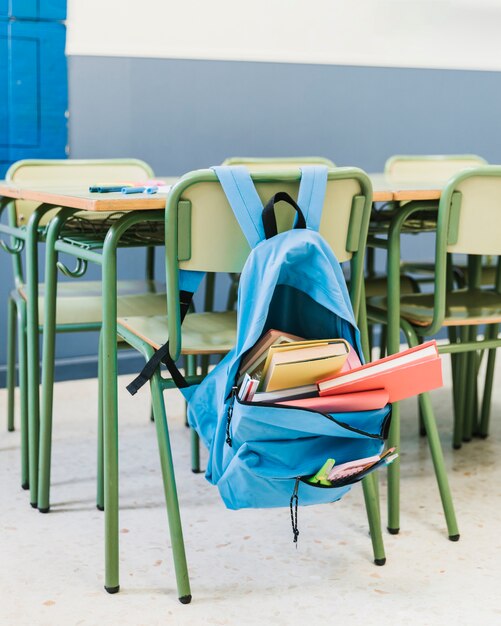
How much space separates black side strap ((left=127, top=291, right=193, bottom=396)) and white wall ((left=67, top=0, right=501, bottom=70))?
6.18ft

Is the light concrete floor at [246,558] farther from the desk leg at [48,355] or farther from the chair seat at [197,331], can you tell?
the chair seat at [197,331]

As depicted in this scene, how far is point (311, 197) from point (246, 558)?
780 mm

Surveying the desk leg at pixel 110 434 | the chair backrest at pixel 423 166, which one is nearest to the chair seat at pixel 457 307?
the desk leg at pixel 110 434

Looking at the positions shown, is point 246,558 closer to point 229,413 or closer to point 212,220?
point 229,413

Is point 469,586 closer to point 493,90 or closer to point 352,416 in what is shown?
point 352,416

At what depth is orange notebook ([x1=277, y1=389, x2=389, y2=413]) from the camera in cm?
145

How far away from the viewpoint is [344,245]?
1.71 meters

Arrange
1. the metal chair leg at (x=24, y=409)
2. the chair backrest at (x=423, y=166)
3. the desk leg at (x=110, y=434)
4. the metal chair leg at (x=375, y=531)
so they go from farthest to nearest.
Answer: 1. the chair backrest at (x=423, y=166)
2. the metal chair leg at (x=24, y=409)
3. the metal chair leg at (x=375, y=531)
4. the desk leg at (x=110, y=434)

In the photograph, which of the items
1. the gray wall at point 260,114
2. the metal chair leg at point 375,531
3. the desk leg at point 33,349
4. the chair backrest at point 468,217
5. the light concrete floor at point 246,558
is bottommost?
the light concrete floor at point 246,558

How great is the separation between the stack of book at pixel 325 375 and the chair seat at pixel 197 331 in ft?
0.74

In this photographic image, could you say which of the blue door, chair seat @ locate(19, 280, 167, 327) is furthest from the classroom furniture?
the blue door

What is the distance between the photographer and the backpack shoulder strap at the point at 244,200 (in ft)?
5.01

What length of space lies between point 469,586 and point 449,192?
2.65 ft

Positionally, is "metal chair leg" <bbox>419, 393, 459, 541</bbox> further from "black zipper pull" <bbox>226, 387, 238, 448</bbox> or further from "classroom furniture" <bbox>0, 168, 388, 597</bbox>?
"black zipper pull" <bbox>226, 387, 238, 448</bbox>
